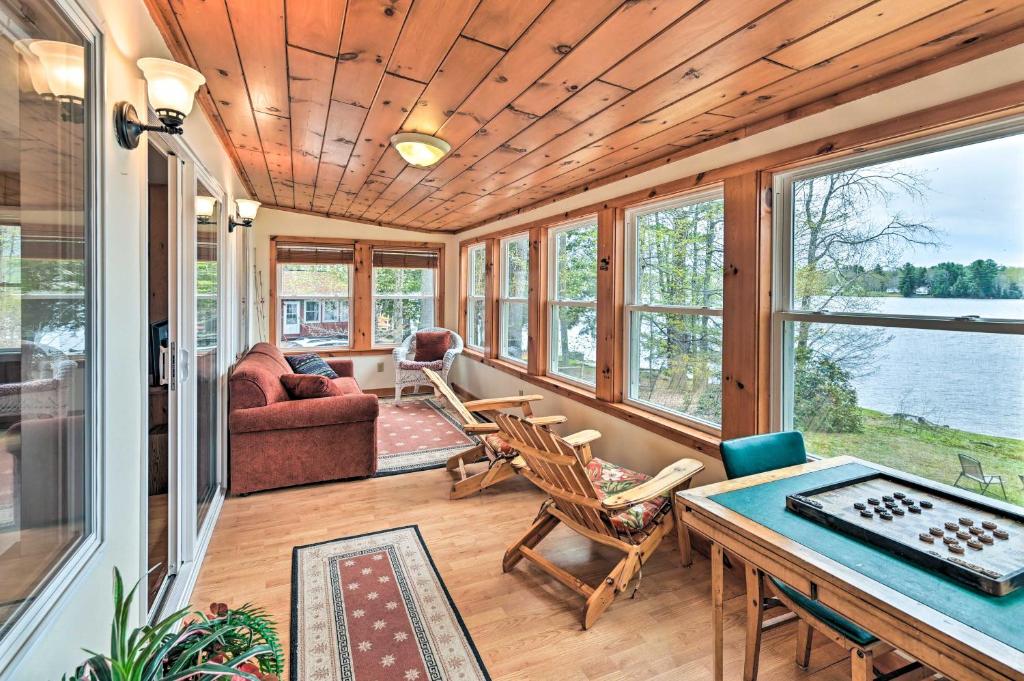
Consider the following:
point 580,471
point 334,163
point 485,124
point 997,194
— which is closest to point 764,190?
point 997,194

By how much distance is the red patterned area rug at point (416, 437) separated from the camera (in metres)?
4.16

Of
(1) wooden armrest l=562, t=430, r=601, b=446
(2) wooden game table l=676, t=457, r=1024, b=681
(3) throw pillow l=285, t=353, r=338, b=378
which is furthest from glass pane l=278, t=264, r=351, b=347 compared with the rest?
(2) wooden game table l=676, t=457, r=1024, b=681

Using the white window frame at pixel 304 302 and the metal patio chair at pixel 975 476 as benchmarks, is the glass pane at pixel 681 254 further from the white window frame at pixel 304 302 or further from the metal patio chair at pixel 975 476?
the white window frame at pixel 304 302

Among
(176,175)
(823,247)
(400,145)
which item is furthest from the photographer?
(400,145)

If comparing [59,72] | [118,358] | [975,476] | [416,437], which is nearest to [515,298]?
[416,437]

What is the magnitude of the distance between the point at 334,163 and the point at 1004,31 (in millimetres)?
3606

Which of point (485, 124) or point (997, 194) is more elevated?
point (485, 124)

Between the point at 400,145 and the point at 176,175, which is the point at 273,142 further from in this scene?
the point at 176,175

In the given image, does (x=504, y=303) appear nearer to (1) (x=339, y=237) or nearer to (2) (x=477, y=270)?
(2) (x=477, y=270)

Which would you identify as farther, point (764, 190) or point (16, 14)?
point (764, 190)

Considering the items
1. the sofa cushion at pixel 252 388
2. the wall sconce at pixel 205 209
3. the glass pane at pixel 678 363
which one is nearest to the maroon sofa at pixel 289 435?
the sofa cushion at pixel 252 388

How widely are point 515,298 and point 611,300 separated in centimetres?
196

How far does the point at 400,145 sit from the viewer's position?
282 cm

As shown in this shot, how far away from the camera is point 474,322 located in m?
6.68
